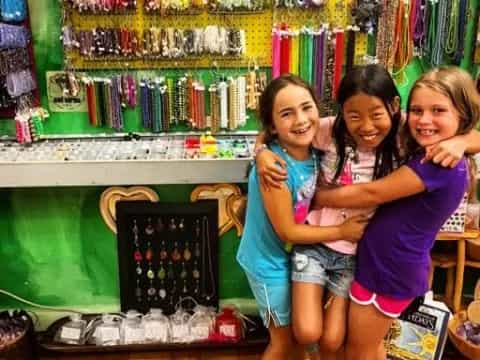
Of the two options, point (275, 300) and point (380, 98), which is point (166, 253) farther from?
point (380, 98)

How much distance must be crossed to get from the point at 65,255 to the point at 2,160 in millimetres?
646

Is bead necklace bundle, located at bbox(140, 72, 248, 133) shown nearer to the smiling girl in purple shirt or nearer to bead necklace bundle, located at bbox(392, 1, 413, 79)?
bead necklace bundle, located at bbox(392, 1, 413, 79)

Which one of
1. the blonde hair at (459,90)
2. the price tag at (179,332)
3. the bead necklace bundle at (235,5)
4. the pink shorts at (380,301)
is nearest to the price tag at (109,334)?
the price tag at (179,332)

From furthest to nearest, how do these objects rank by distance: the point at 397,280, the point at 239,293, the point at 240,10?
the point at 239,293 → the point at 240,10 → the point at 397,280

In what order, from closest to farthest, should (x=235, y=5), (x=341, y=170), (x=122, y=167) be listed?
(x=341, y=170) → (x=122, y=167) → (x=235, y=5)

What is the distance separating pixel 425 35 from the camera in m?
2.48

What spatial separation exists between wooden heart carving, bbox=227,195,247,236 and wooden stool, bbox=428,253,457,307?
89 cm

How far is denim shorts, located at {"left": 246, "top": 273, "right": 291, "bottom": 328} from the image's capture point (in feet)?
5.91

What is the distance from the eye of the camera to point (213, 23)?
2.43 m

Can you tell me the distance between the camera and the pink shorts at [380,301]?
1.71 m

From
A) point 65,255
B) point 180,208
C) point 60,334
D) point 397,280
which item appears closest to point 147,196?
point 180,208

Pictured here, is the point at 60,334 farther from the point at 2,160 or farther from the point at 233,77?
the point at 233,77

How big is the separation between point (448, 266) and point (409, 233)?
1097 mm

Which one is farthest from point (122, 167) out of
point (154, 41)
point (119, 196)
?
point (154, 41)
